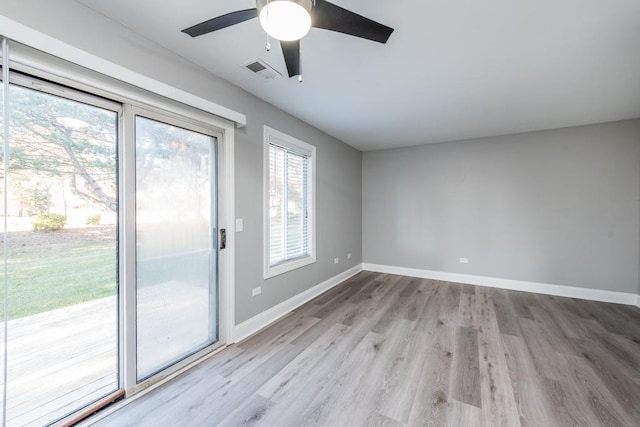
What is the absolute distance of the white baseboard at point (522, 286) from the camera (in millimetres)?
3635

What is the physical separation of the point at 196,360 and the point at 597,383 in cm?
331

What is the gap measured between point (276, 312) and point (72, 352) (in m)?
1.86

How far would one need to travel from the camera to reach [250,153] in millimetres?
2773

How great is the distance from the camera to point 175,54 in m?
2.07

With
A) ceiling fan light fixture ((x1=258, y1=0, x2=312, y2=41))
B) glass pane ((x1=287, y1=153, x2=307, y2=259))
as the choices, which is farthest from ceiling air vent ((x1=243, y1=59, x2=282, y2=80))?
glass pane ((x1=287, y1=153, x2=307, y2=259))

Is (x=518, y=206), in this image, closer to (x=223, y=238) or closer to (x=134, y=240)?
(x=223, y=238)

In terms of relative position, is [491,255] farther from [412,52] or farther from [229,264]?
[229,264]

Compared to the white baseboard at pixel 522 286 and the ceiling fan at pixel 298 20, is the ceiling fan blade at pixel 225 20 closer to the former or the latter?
the ceiling fan at pixel 298 20

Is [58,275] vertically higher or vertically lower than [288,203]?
lower

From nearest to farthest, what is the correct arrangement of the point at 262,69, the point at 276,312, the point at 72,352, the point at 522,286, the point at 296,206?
1. the point at 72,352
2. the point at 262,69
3. the point at 276,312
4. the point at 296,206
5. the point at 522,286

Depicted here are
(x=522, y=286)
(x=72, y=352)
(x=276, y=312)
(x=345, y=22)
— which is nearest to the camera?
(x=345, y=22)

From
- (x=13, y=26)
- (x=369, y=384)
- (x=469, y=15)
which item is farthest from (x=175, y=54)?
(x=369, y=384)

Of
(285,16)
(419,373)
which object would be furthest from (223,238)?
(419,373)

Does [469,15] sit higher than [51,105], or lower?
higher
